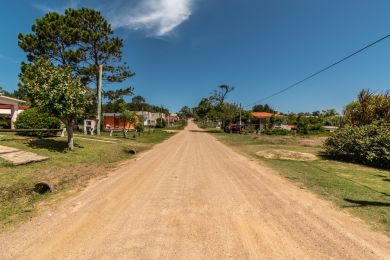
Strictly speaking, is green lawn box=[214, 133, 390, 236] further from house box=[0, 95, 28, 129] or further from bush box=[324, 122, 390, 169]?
house box=[0, 95, 28, 129]

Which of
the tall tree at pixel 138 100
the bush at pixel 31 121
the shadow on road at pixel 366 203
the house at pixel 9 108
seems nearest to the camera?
the shadow on road at pixel 366 203

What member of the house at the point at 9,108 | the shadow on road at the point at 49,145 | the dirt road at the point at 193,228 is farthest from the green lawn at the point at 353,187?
the house at the point at 9,108

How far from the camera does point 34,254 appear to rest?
400 centimetres

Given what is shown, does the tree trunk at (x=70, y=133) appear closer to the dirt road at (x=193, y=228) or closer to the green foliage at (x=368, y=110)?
the dirt road at (x=193, y=228)

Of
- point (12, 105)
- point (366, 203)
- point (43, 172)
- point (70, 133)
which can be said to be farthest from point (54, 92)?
point (12, 105)

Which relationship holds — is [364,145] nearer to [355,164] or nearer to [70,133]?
[355,164]

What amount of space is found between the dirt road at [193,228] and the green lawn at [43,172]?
2.44 feet

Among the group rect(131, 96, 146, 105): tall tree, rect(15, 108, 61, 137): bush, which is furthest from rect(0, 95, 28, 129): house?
rect(131, 96, 146, 105): tall tree

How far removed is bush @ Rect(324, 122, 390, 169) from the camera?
44.5ft

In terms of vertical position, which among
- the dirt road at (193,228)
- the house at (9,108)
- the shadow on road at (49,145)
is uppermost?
the house at (9,108)

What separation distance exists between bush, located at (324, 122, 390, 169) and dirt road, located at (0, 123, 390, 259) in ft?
26.7

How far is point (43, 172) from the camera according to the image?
30.1 feet

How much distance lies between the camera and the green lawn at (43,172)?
626 centimetres

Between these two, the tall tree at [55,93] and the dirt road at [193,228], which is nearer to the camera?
the dirt road at [193,228]
